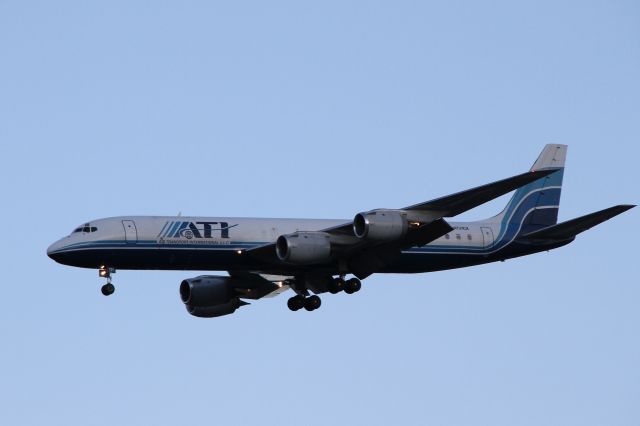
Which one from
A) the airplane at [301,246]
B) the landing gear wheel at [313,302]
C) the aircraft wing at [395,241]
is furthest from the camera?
the landing gear wheel at [313,302]

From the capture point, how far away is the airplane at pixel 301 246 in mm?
57125

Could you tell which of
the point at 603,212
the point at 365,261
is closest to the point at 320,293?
the point at 365,261

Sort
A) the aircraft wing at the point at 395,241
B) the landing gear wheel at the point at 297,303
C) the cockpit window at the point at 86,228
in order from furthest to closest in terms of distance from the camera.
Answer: the landing gear wheel at the point at 297,303 < the cockpit window at the point at 86,228 < the aircraft wing at the point at 395,241

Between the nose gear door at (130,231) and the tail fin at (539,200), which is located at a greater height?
the tail fin at (539,200)

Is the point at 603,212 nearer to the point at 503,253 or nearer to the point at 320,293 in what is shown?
the point at 503,253

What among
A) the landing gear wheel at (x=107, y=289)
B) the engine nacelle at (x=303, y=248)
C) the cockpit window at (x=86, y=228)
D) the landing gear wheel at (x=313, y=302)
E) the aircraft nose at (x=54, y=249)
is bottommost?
the landing gear wheel at (x=313, y=302)

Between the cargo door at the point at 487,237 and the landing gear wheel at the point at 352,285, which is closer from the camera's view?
the landing gear wheel at the point at 352,285

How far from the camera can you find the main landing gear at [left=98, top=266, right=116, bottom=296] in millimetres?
58219

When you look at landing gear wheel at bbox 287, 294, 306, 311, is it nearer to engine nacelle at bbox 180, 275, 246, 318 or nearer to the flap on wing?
engine nacelle at bbox 180, 275, 246, 318

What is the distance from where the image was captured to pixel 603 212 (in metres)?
56.2

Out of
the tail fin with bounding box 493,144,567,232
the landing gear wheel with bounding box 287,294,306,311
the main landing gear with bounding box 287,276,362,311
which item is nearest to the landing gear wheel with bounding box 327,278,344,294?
the main landing gear with bounding box 287,276,362,311

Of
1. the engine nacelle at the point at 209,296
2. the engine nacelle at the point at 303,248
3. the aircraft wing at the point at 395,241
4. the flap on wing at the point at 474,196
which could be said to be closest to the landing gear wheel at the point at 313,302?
the aircraft wing at the point at 395,241

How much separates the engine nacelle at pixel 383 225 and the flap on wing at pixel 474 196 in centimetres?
67

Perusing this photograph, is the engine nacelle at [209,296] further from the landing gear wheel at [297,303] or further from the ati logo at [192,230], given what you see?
the ati logo at [192,230]
